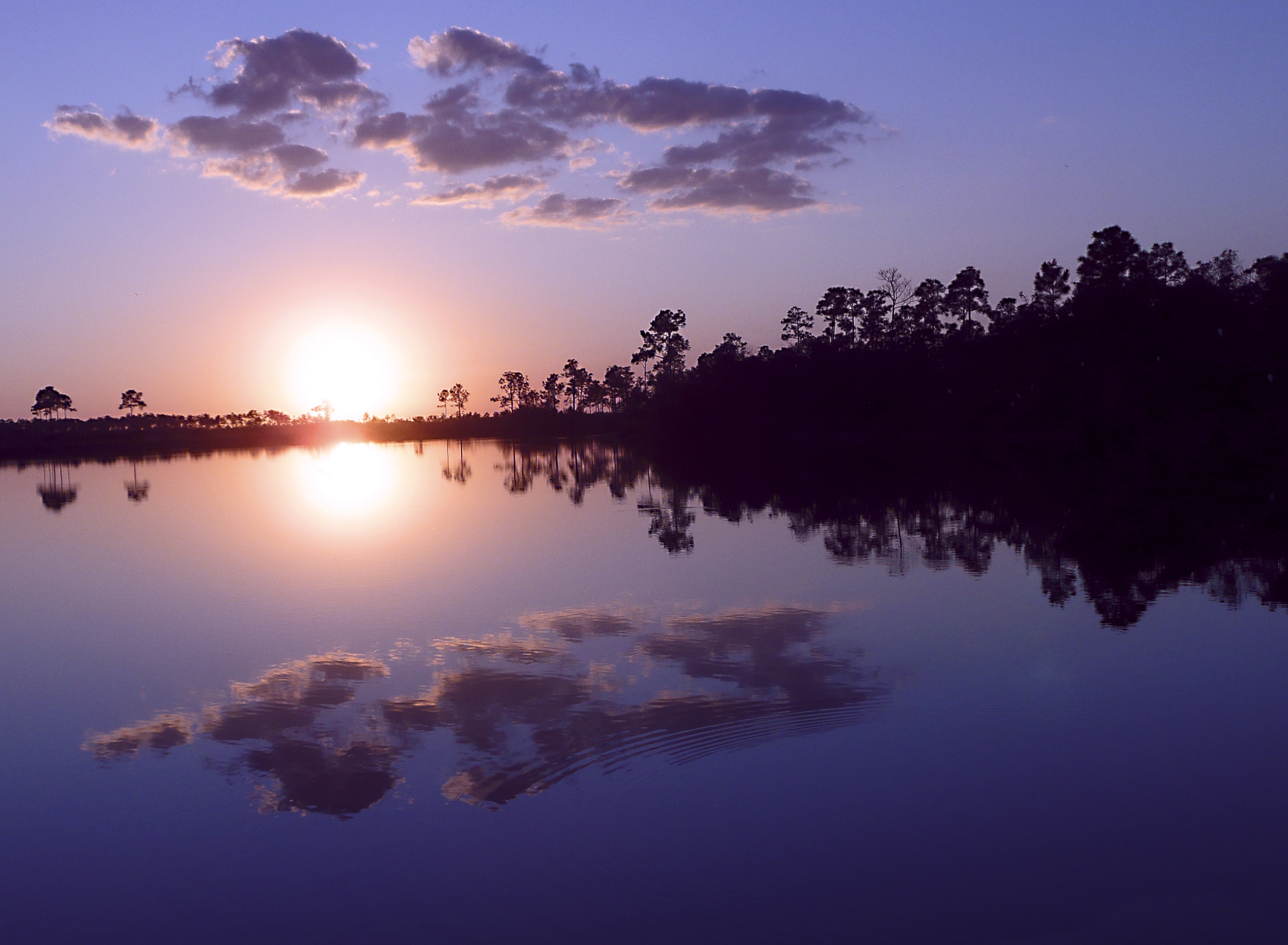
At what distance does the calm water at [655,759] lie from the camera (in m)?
5.36

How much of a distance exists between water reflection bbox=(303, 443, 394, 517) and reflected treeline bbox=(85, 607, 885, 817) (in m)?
18.8

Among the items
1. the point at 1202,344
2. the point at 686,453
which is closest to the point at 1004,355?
the point at 1202,344

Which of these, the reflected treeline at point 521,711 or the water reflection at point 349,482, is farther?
the water reflection at point 349,482

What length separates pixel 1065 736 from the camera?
7797 mm

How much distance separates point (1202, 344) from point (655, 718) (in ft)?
193

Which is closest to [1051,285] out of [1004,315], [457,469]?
[1004,315]

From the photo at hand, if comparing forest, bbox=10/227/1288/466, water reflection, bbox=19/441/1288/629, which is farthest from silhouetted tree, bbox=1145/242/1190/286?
water reflection, bbox=19/441/1288/629

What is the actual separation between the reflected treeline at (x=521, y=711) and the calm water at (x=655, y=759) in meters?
0.04

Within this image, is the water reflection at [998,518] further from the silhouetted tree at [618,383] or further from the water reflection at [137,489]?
the silhouetted tree at [618,383]

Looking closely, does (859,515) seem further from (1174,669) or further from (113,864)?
(113,864)

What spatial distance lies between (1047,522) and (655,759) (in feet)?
55.0

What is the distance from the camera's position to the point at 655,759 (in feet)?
24.6

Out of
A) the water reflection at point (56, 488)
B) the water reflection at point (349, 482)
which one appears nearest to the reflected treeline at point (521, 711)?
the water reflection at point (349, 482)

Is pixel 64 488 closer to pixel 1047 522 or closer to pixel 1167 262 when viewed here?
pixel 1047 522
